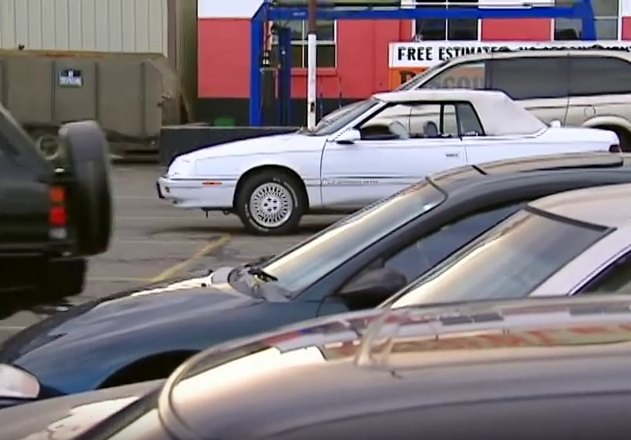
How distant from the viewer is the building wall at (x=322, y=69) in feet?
104

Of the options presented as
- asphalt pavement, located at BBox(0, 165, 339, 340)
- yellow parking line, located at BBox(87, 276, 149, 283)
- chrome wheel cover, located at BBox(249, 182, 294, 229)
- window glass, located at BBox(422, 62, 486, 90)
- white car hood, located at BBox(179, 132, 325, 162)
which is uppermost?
window glass, located at BBox(422, 62, 486, 90)

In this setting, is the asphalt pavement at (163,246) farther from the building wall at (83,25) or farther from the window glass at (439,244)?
the building wall at (83,25)

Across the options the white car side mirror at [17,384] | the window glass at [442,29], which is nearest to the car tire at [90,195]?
the white car side mirror at [17,384]

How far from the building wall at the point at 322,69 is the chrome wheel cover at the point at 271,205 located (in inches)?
609

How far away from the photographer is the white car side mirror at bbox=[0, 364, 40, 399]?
4965 mm

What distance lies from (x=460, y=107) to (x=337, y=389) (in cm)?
1291

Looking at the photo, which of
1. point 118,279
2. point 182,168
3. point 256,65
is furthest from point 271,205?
point 256,65

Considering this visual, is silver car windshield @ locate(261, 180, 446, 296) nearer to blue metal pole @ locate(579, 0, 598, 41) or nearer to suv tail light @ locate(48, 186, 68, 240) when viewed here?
suv tail light @ locate(48, 186, 68, 240)

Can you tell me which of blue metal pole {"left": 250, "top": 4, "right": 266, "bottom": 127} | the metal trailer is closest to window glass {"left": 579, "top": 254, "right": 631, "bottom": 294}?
blue metal pole {"left": 250, "top": 4, "right": 266, "bottom": 127}

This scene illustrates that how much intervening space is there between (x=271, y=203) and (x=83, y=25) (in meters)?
17.8

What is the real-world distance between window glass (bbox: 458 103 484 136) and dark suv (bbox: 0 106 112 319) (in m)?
7.63

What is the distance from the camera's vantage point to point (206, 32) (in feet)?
107

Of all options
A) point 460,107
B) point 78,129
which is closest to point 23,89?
point 460,107

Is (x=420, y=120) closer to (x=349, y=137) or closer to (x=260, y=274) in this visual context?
(x=349, y=137)
